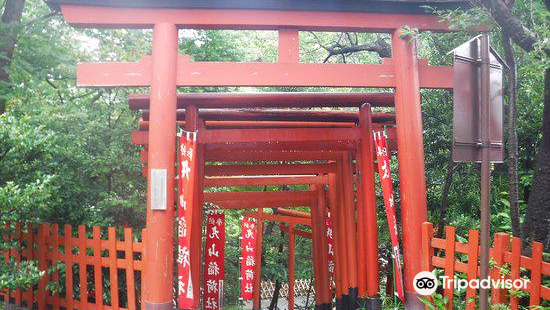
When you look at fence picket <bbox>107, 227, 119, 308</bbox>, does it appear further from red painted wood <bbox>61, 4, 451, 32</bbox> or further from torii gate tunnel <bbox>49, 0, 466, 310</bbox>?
red painted wood <bbox>61, 4, 451, 32</bbox>

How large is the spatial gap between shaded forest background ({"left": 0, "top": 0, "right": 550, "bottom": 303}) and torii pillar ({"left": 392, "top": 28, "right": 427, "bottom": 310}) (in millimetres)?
408

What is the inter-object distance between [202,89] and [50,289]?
550cm

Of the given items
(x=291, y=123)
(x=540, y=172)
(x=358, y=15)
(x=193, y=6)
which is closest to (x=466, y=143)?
(x=540, y=172)

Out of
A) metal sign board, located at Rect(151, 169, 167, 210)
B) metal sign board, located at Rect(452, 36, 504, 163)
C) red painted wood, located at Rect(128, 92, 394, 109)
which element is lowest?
metal sign board, located at Rect(151, 169, 167, 210)

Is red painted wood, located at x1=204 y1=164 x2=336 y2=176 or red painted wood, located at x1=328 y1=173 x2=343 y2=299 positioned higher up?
red painted wood, located at x1=204 y1=164 x2=336 y2=176

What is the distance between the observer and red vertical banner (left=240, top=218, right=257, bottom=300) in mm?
12594

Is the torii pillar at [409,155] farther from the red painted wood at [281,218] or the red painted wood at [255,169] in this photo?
the red painted wood at [281,218]

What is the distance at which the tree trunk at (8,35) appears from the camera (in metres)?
8.85

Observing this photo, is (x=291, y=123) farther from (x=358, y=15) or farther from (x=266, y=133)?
(x=358, y=15)

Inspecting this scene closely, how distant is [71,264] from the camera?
7.38 metres

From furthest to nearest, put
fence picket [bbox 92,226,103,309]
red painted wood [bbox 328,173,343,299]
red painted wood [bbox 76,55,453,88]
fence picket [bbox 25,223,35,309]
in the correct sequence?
red painted wood [bbox 328,173,343,299]
fence picket [bbox 25,223,35,309]
fence picket [bbox 92,226,103,309]
red painted wood [bbox 76,55,453,88]

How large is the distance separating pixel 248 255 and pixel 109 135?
17.5ft

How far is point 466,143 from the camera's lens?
3.29m

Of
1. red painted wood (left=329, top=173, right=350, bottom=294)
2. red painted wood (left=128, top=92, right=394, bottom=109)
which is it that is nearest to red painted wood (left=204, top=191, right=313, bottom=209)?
red painted wood (left=329, top=173, right=350, bottom=294)
